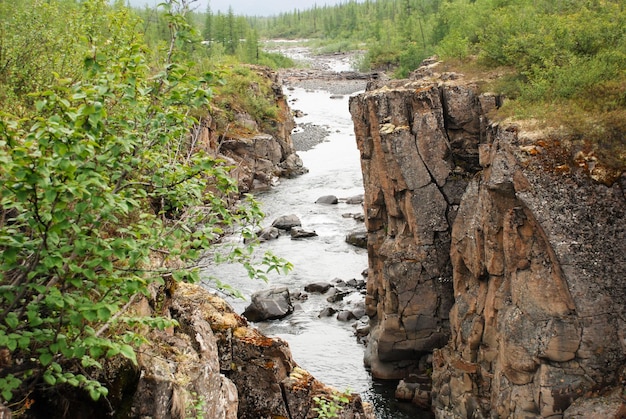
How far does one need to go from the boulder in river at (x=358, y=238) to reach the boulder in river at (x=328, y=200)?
825 cm

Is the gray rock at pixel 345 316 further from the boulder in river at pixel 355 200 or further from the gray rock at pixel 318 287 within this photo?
the boulder in river at pixel 355 200

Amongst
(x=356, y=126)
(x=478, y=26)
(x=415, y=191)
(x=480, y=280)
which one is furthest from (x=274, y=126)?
(x=480, y=280)

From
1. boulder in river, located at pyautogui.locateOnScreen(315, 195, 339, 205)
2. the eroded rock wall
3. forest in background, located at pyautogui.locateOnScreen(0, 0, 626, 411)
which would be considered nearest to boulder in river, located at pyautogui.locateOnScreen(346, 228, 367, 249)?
boulder in river, located at pyautogui.locateOnScreen(315, 195, 339, 205)

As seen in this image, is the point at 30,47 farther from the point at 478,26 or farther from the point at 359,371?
the point at 478,26

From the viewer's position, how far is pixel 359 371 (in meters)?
28.8

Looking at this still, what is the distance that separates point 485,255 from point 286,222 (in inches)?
1004

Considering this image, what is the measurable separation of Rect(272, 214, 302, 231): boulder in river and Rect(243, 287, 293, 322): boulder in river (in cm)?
1171

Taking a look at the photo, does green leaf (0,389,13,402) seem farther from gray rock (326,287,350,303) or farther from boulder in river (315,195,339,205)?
boulder in river (315,195,339,205)

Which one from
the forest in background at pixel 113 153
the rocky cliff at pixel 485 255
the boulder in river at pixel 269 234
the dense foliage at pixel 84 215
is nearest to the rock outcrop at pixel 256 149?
the boulder in river at pixel 269 234

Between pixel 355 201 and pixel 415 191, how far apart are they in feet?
78.1

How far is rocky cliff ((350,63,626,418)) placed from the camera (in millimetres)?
18156

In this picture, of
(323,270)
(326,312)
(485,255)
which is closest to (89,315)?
(485,255)

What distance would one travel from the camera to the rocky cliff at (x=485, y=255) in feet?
59.6

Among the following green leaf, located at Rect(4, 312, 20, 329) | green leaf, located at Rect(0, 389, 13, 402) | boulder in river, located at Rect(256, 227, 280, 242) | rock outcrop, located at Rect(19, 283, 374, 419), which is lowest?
boulder in river, located at Rect(256, 227, 280, 242)
